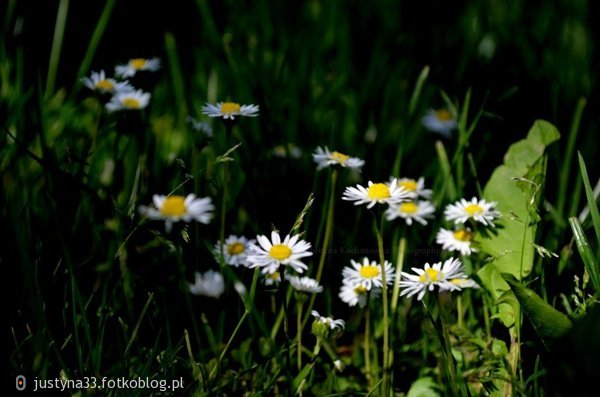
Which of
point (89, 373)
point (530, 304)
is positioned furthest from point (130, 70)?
point (530, 304)

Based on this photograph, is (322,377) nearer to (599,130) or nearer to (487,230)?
(487,230)

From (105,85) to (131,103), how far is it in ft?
0.20

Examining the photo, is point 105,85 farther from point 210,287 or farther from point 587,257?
point 587,257

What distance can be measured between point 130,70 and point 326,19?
3.19 ft

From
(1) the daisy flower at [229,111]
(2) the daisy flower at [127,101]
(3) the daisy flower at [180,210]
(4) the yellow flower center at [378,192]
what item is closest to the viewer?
(3) the daisy flower at [180,210]

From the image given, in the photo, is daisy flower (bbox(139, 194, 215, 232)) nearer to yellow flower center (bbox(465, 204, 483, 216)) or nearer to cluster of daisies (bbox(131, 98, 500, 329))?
cluster of daisies (bbox(131, 98, 500, 329))

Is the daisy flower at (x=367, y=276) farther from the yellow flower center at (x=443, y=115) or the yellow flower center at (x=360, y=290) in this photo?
the yellow flower center at (x=443, y=115)

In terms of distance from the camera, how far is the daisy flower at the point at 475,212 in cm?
109

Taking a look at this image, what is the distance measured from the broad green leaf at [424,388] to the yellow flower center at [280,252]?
0.29 m

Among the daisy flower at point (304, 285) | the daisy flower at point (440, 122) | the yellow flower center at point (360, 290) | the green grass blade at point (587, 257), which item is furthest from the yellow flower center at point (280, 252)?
the daisy flower at point (440, 122)

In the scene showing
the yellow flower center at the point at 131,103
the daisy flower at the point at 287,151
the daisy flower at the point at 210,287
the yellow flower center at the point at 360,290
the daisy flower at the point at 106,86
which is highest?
the daisy flower at the point at 106,86

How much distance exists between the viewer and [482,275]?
3.41ft

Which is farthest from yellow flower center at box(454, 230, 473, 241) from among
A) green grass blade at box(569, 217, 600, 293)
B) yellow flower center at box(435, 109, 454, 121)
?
yellow flower center at box(435, 109, 454, 121)

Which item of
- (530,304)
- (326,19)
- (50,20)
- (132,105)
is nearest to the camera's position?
(530,304)
